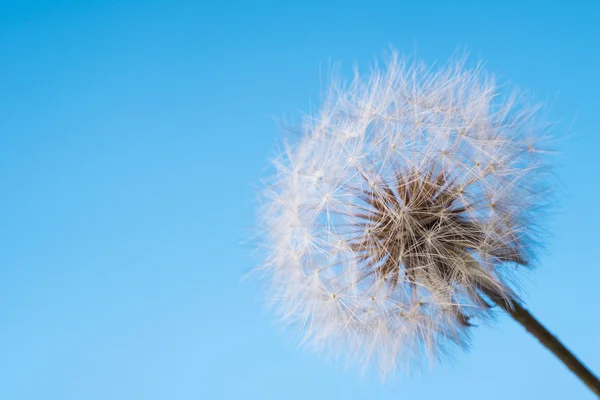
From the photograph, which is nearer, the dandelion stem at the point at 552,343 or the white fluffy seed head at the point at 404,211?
the dandelion stem at the point at 552,343

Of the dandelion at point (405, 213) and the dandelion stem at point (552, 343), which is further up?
the dandelion at point (405, 213)

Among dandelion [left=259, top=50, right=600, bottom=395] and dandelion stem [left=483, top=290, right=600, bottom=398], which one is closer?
dandelion stem [left=483, top=290, right=600, bottom=398]

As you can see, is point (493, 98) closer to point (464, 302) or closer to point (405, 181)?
Result: point (405, 181)

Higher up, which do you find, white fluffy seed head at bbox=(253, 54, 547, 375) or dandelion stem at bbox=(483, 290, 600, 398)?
white fluffy seed head at bbox=(253, 54, 547, 375)

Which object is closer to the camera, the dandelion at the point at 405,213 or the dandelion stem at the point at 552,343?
the dandelion stem at the point at 552,343
